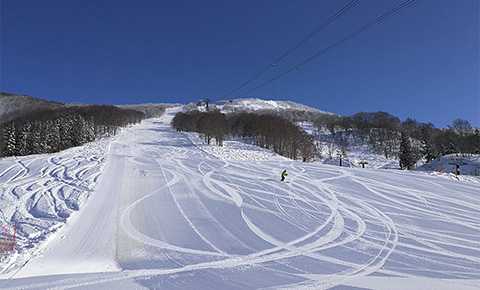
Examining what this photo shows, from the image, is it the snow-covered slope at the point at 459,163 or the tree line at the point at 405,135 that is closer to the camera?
the snow-covered slope at the point at 459,163

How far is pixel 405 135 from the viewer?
275 feet

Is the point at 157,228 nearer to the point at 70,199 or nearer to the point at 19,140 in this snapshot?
the point at 70,199

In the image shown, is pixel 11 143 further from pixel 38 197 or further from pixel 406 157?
pixel 406 157

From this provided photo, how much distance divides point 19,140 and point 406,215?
75.2 m

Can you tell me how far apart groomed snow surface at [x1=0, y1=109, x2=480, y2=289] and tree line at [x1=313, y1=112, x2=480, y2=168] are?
66385 mm

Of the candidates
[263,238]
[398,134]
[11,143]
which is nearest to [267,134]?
[11,143]

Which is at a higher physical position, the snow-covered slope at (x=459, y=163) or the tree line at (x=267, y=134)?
the tree line at (x=267, y=134)

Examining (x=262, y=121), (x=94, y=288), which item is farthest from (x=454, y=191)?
(x=262, y=121)

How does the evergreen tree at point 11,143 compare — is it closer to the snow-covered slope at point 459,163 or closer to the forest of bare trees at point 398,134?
the snow-covered slope at point 459,163

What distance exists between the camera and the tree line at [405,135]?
93600 mm

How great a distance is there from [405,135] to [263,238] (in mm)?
80643

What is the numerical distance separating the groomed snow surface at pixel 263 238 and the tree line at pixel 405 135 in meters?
66.4

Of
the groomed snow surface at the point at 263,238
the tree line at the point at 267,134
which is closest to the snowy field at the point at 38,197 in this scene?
the groomed snow surface at the point at 263,238

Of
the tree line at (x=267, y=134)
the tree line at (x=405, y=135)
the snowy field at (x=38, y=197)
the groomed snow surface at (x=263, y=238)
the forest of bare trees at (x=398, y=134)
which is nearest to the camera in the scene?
the groomed snow surface at (x=263, y=238)
